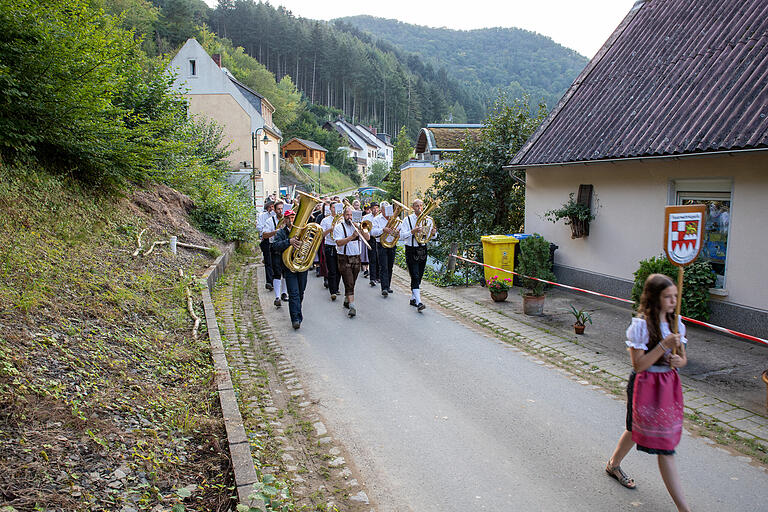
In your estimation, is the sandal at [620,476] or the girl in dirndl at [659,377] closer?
the girl in dirndl at [659,377]

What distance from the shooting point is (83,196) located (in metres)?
10.2

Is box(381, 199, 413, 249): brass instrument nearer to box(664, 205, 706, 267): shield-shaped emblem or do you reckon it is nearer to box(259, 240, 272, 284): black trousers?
box(259, 240, 272, 284): black trousers

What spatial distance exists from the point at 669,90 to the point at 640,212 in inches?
92.1

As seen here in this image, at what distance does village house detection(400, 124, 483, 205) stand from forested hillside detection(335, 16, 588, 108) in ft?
272

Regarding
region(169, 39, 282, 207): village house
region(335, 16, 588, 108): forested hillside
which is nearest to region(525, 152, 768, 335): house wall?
region(169, 39, 282, 207): village house

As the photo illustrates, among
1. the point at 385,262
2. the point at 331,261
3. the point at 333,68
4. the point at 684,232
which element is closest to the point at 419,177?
the point at 385,262

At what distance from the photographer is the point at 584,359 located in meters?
7.60

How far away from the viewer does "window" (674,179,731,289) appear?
8680 millimetres

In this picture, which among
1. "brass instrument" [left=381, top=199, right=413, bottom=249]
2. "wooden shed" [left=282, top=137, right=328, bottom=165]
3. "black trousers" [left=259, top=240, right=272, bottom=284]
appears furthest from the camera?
"wooden shed" [left=282, top=137, right=328, bottom=165]

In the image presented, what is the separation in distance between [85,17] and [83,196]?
10.5ft

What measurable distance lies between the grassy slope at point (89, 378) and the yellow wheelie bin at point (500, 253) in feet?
22.8

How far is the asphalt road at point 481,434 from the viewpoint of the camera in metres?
4.23

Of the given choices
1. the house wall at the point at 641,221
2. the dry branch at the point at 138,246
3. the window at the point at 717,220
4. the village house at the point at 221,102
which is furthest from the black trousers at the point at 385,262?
the village house at the point at 221,102

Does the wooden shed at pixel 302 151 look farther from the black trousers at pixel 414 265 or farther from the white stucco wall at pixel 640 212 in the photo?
the black trousers at pixel 414 265
